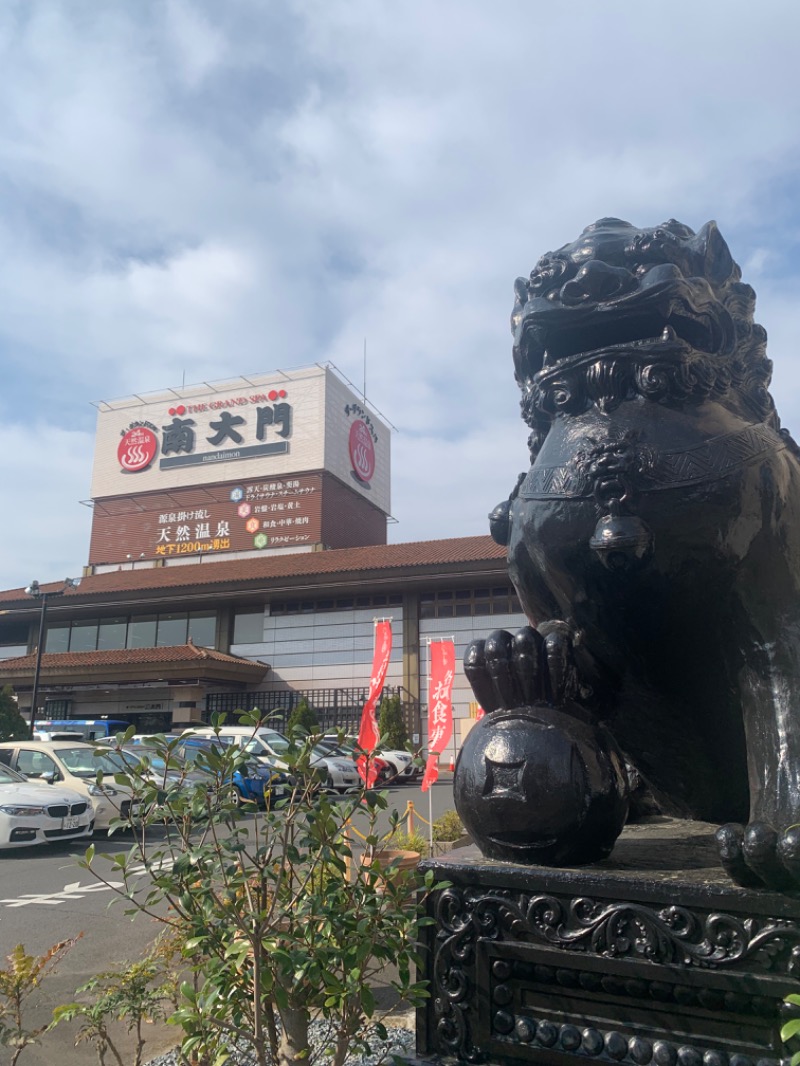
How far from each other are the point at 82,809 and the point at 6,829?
0.94m

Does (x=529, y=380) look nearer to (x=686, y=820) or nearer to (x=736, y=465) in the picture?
(x=736, y=465)

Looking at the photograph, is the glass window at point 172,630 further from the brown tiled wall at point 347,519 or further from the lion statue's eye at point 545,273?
the lion statue's eye at point 545,273

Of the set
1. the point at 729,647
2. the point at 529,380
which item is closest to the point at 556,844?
the point at 729,647

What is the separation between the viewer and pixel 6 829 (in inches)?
353

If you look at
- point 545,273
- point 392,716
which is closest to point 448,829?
point 545,273

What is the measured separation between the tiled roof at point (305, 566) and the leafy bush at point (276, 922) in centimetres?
1696

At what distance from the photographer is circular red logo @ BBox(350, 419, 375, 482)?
32.1 meters

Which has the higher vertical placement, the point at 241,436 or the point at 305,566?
the point at 241,436

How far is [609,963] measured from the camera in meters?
1.58

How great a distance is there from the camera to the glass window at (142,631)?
2384 centimetres

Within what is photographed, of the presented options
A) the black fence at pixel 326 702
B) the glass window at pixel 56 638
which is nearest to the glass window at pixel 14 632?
the glass window at pixel 56 638

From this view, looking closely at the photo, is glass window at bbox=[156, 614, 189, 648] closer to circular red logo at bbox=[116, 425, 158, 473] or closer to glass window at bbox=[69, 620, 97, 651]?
glass window at bbox=[69, 620, 97, 651]

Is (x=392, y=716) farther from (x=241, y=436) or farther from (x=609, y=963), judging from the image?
(x=609, y=963)

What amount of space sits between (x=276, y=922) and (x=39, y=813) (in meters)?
8.52
